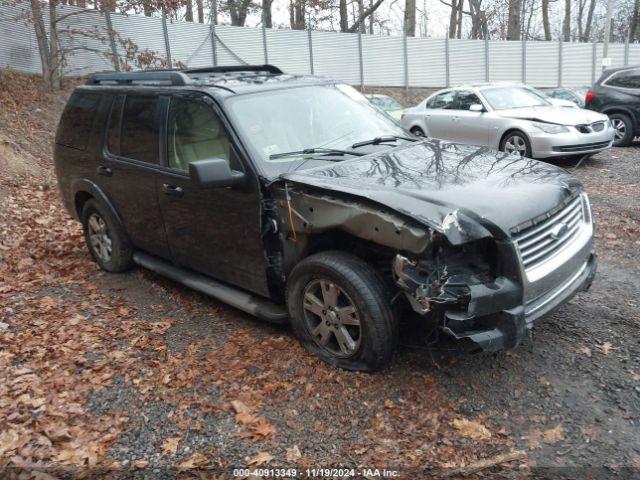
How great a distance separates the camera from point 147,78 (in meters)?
4.96

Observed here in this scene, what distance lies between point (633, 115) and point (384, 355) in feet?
37.2

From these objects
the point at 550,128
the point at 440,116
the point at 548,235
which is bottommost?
the point at 550,128

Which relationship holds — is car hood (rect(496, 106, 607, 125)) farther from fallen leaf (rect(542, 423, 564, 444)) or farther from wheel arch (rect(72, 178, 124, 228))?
fallen leaf (rect(542, 423, 564, 444))

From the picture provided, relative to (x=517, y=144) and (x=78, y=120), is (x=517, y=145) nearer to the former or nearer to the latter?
(x=517, y=144)

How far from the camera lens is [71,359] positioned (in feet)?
13.4

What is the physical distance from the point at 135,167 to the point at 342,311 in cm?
241

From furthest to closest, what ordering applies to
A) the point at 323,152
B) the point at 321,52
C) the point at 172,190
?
1. the point at 321,52
2. the point at 172,190
3. the point at 323,152

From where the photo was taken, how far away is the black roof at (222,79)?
172 inches

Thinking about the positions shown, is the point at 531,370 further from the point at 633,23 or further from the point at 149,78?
the point at 633,23

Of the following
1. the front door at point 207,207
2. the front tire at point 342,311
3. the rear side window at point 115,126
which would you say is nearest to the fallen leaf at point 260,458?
the front tire at point 342,311

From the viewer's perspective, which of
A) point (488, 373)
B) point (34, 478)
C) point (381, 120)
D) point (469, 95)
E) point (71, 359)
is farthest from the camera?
point (469, 95)

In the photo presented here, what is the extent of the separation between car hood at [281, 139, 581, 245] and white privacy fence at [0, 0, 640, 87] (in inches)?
537

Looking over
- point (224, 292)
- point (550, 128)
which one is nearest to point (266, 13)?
point (550, 128)

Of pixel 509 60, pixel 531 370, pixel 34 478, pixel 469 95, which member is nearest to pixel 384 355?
pixel 531 370
